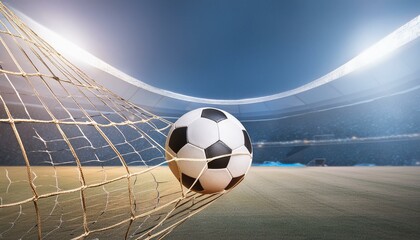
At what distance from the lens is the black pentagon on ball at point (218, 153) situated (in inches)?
76.2

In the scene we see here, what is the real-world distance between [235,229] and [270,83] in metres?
16.5

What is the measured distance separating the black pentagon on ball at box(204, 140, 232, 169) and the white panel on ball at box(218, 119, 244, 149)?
0.16ft

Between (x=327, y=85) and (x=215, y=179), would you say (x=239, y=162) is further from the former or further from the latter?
(x=327, y=85)

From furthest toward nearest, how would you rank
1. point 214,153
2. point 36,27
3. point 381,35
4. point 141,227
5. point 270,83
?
point 270,83 < point 381,35 < point 36,27 < point 214,153 < point 141,227

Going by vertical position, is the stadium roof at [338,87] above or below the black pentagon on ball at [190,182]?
above

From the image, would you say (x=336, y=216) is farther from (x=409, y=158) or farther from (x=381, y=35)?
(x=409, y=158)

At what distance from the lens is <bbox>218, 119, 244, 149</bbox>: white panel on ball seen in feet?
6.67

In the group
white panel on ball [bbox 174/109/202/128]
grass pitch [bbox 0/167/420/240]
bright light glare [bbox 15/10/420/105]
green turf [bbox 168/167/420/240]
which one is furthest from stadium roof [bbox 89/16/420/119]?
white panel on ball [bbox 174/109/202/128]

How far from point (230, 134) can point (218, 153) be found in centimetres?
21

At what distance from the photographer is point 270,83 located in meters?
17.1

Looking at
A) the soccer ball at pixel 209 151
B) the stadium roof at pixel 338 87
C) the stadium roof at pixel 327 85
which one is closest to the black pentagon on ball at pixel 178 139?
the soccer ball at pixel 209 151

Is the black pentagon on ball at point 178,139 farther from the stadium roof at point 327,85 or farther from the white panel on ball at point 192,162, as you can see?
the stadium roof at point 327,85

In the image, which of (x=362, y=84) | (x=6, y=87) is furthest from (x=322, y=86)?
(x=6, y=87)

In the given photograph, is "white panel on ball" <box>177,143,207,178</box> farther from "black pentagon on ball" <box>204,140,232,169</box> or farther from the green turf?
the green turf
